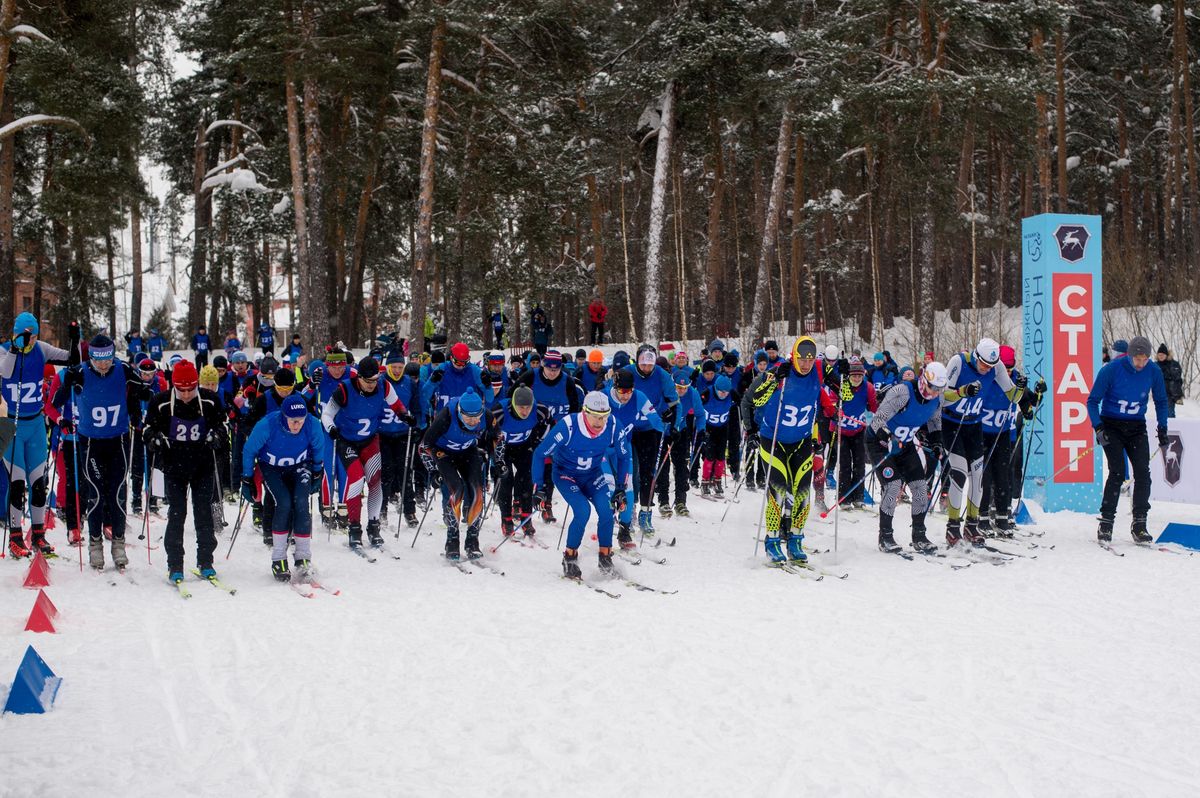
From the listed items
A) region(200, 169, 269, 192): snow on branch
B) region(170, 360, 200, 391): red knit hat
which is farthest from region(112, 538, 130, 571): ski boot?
region(200, 169, 269, 192): snow on branch

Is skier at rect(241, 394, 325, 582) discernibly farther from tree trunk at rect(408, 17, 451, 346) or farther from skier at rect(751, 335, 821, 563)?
tree trunk at rect(408, 17, 451, 346)

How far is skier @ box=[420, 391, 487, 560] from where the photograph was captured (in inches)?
373

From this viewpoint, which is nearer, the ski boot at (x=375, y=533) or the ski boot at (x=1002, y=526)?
the ski boot at (x=375, y=533)

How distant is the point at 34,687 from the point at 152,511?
742 centimetres

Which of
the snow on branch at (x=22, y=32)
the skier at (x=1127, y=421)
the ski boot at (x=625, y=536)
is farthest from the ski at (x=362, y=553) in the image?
the snow on branch at (x=22, y=32)

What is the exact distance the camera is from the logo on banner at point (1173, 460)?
13.2 meters

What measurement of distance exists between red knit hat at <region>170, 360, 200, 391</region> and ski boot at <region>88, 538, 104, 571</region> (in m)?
1.72

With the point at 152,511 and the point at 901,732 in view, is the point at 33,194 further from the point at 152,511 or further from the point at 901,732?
the point at 901,732

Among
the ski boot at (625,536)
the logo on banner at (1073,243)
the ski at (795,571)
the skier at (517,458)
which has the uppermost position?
the logo on banner at (1073,243)

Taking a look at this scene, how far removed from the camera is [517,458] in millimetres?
10547

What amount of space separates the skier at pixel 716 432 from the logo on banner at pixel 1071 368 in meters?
4.46

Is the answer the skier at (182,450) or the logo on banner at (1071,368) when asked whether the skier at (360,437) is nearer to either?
the skier at (182,450)

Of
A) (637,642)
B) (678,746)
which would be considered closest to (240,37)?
(637,642)

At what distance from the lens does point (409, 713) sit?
525 cm
